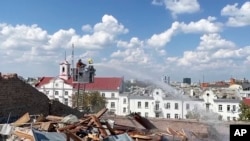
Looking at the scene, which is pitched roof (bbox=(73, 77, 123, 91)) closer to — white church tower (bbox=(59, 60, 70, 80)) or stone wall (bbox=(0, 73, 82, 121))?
white church tower (bbox=(59, 60, 70, 80))

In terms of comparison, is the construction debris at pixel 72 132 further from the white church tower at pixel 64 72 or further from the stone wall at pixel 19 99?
the white church tower at pixel 64 72

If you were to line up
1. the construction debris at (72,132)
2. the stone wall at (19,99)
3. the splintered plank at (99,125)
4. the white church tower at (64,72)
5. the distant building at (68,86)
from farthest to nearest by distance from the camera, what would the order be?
the white church tower at (64,72)
the distant building at (68,86)
the stone wall at (19,99)
the splintered plank at (99,125)
the construction debris at (72,132)

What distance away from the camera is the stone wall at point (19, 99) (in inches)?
749

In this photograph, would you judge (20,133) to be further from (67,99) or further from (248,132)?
(67,99)

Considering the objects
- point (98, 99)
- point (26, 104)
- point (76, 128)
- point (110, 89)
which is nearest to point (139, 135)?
point (76, 128)

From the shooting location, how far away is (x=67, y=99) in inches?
3206

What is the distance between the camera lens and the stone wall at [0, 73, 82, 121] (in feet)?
62.4

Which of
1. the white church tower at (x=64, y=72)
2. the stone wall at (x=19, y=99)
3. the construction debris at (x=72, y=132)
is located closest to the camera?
the construction debris at (x=72, y=132)

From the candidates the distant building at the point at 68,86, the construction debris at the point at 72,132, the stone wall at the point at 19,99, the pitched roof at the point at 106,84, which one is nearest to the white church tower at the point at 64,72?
the distant building at the point at 68,86

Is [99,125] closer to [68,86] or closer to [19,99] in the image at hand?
[19,99]

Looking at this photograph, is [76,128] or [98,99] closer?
[76,128]

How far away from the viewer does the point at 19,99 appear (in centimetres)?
2014

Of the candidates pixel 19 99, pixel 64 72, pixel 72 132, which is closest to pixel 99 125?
pixel 72 132

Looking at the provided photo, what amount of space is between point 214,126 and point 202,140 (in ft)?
15.1
